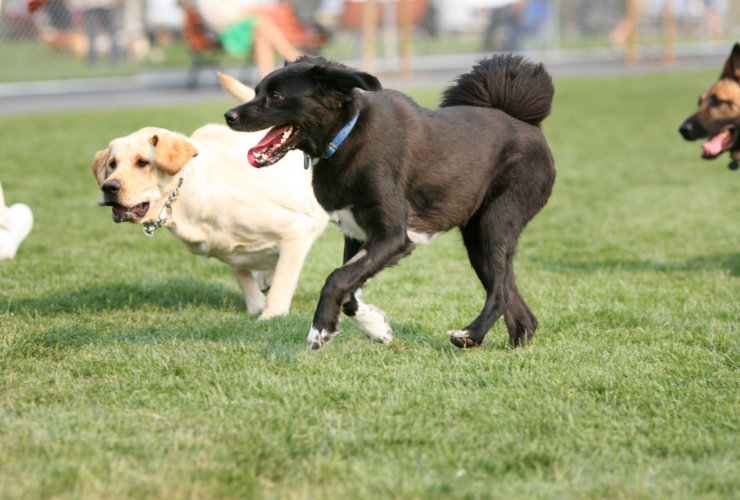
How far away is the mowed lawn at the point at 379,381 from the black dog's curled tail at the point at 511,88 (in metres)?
1.18

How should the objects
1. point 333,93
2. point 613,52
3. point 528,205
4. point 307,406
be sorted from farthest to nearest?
1. point 613,52
2. point 528,205
3. point 333,93
4. point 307,406

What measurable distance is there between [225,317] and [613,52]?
69.4ft

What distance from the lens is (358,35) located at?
19.5 meters

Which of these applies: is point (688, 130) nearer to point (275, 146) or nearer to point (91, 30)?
point (275, 146)

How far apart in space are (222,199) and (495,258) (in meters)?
1.56

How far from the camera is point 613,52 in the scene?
22.9m

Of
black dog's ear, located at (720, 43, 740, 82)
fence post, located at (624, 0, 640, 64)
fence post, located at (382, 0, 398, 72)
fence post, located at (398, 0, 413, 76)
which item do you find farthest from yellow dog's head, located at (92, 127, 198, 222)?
fence post, located at (624, 0, 640, 64)

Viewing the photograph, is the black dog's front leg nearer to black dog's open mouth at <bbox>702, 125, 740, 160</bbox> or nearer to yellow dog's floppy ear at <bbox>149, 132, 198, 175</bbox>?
yellow dog's floppy ear at <bbox>149, 132, 198, 175</bbox>

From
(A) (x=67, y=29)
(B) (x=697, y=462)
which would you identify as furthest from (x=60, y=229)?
(A) (x=67, y=29)

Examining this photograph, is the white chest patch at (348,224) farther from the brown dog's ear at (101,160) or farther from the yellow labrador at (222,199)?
the brown dog's ear at (101,160)

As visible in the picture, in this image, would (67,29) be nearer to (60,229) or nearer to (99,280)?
(60,229)

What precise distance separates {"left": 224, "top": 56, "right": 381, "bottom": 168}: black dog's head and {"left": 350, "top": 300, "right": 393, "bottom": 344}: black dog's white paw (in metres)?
0.76

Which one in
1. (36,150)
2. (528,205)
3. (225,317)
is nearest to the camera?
(528,205)

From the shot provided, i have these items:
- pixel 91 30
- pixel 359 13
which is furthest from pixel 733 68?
pixel 91 30
